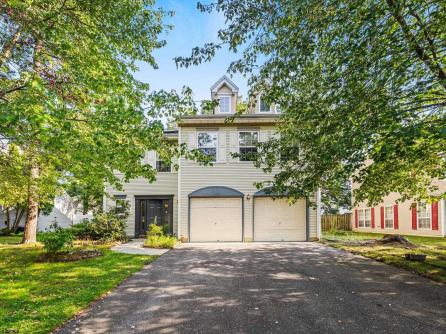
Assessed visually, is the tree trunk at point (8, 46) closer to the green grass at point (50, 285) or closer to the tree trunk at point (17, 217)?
the green grass at point (50, 285)

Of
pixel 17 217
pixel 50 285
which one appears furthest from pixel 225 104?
pixel 17 217

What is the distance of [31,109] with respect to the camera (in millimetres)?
4012

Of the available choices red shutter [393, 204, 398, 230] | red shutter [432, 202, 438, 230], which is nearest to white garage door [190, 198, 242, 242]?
red shutter [432, 202, 438, 230]

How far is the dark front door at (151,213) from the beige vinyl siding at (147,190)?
254 millimetres

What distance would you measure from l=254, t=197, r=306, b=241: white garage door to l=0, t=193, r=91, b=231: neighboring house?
14057 mm

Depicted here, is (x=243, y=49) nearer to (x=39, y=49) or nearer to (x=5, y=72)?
(x=39, y=49)

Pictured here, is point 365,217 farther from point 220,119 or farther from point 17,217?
point 17,217

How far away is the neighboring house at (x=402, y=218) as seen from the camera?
1692 centimetres

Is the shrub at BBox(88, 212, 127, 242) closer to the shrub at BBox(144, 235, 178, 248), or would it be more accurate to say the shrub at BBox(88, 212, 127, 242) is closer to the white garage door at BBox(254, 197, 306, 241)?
the shrub at BBox(144, 235, 178, 248)

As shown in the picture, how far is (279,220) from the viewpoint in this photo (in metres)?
15.0

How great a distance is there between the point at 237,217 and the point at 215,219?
1157mm

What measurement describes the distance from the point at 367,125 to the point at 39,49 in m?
7.66

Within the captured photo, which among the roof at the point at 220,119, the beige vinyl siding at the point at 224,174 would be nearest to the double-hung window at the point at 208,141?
the beige vinyl siding at the point at 224,174

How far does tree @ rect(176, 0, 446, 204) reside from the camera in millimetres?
5402
